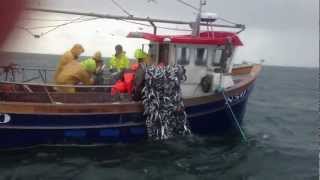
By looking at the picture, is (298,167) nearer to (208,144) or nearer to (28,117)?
(208,144)

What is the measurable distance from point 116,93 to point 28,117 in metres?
2.43

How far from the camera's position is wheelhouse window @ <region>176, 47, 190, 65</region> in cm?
1205

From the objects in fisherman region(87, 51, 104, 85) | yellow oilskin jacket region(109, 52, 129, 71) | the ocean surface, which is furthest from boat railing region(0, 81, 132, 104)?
the ocean surface

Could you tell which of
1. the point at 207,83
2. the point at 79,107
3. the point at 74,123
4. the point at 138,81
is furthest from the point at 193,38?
the point at 74,123

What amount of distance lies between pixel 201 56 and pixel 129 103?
302 cm

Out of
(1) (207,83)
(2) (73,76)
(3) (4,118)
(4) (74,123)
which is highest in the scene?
(2) (73,76)

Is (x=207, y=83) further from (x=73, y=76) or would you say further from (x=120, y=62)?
(x=73, y=76)

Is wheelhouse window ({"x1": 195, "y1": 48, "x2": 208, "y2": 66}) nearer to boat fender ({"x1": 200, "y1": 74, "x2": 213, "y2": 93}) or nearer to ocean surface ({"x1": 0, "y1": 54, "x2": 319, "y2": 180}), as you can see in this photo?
boat fender ({"x1": 200, "y1": 74, "x2": 213, "y2": 93})

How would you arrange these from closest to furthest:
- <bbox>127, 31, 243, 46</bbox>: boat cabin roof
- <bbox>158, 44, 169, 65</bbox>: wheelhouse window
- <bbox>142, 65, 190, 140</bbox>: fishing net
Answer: <bbox>142, 65, 190, 140</bbox>: fishing net → <bbox>127, 31, 243, 46</bbox>: boat cabin roof → <bbox>158, 44, 169, 65</bbox>: wheelhouse window

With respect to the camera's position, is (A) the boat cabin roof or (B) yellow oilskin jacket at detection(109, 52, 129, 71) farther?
(B) yellow oilskin jacket at detection(109, 52, 129, 71)

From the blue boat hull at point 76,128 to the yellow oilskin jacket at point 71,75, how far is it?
4.95ft

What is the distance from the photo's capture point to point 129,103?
1029 cm

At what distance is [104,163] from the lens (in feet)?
30.9

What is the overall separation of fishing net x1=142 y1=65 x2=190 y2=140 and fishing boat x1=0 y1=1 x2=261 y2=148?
0.80 feet
